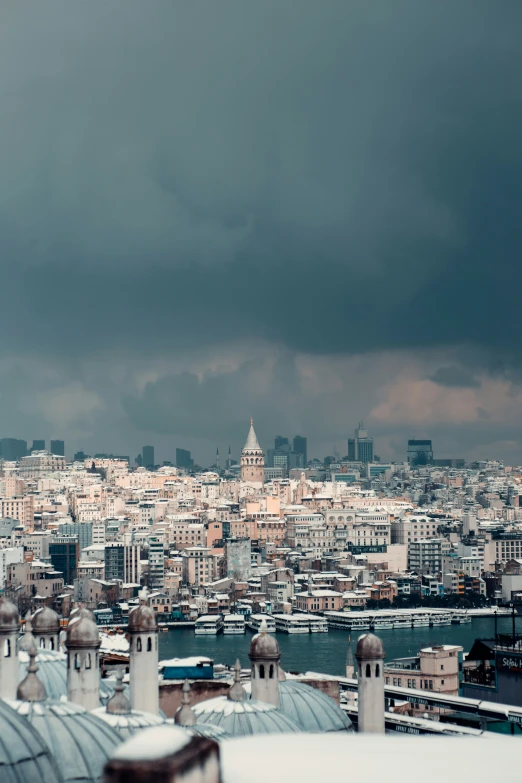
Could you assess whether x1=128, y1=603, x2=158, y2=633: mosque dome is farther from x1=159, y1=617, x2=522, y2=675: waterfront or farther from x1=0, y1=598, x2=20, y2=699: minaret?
x1=159, y1=617, x2=522, y2=675: waterfront

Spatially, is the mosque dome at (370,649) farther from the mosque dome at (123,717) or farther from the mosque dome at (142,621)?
the mosque dome at (123,717)

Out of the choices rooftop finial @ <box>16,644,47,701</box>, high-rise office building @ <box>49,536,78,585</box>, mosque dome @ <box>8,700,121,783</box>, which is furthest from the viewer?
high-rise office building @ <box>49,536,78,585</box>

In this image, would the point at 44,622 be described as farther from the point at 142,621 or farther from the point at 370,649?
the point at 370,649

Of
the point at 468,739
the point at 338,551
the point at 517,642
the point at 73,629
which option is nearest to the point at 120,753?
the point at 468,739

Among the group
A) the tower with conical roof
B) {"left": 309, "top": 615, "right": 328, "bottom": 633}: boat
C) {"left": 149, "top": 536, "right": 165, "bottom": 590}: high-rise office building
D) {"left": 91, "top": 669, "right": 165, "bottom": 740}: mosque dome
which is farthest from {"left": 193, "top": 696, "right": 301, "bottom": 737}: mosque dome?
the tower with conical roof

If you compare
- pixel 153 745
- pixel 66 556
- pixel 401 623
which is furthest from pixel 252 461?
pixel 153 745
